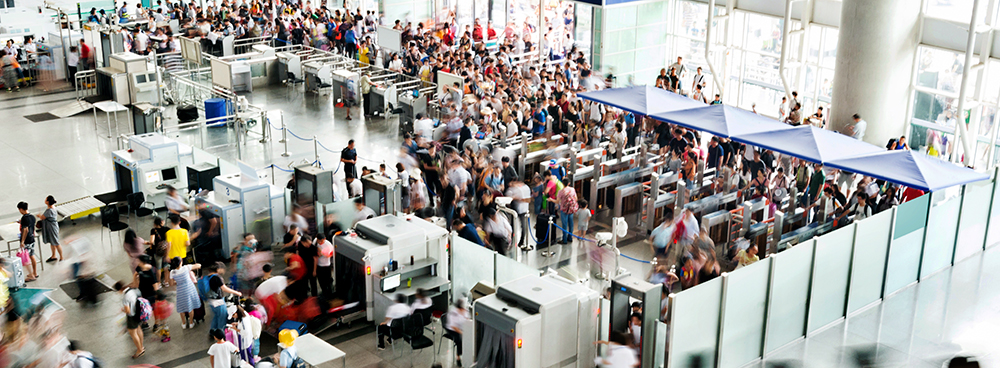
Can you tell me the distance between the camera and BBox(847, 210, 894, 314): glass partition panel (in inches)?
471

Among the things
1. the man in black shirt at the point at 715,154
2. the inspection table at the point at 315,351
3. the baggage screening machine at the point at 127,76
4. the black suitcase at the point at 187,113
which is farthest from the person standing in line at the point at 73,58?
the inspection table at the point at 315,351

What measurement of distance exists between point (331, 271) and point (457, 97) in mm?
8432

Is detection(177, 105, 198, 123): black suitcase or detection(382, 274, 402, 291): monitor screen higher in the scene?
detection(177, 105, 198, 123): black suitcase

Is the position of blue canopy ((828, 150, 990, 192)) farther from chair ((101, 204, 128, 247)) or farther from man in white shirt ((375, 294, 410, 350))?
chair ((101, 204, 128, 247))

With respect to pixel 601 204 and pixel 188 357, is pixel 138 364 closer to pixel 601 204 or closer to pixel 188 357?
pixel 188 357

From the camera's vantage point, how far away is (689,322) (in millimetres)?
10172

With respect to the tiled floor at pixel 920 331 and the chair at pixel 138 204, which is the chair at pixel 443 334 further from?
the chair at pixel 138 204

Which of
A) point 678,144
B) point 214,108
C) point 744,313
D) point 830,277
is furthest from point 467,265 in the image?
point 214,108

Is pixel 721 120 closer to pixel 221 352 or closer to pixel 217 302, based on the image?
pixel 217 302

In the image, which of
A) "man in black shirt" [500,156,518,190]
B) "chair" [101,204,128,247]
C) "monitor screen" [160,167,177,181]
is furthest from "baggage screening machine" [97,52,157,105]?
"man in black shirt" [500,156,518,190]

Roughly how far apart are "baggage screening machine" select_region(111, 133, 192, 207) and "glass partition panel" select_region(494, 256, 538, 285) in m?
7.12

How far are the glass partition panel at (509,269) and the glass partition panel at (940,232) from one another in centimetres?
611

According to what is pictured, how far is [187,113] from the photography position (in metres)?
21.6

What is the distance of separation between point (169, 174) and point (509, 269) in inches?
299
